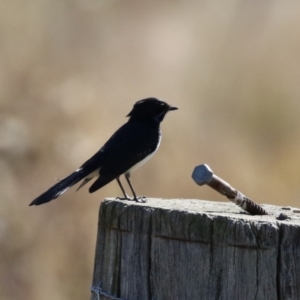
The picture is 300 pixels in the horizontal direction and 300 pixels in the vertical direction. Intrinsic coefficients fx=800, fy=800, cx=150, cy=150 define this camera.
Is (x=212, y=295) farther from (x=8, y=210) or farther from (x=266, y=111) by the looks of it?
(x=266, y=111)

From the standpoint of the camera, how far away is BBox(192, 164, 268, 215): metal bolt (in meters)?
4.05

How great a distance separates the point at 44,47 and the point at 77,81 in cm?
81

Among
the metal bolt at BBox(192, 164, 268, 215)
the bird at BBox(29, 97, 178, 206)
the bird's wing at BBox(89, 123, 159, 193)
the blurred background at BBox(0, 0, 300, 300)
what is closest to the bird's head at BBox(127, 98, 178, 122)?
the bird at BBox(29, 97, 178, 206)

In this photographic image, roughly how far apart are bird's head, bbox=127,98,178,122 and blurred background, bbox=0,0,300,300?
159cm

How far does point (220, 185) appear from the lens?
13.6ft

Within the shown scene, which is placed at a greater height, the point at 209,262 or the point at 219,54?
the point at 219,54

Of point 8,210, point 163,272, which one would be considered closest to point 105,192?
point 8,210

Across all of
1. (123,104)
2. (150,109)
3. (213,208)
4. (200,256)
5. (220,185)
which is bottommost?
(200,256)

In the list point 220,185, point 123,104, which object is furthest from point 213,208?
point 123,104

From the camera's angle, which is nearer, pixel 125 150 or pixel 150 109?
pixel 125 150

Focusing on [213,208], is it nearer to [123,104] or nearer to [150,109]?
[150,109]

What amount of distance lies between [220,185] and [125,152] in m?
2.22

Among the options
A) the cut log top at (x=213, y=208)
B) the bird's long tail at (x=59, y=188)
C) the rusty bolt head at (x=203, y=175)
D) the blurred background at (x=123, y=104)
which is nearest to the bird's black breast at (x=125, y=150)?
the bird's long tail at (x=59, y=188)

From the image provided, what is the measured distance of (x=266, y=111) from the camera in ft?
34.4
